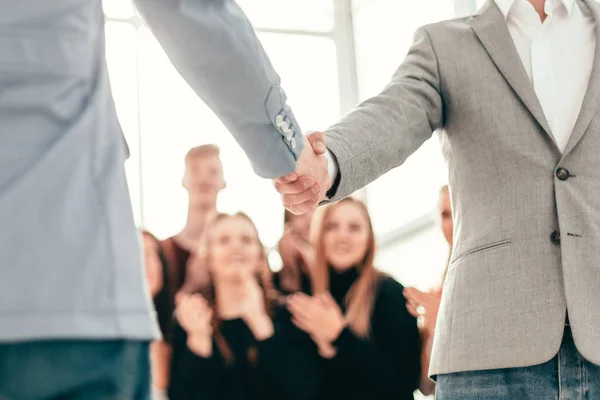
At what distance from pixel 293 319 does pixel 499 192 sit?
5.75ft

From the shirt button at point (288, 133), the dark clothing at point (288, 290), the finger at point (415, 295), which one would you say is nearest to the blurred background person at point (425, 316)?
the finger at point (415, 295)

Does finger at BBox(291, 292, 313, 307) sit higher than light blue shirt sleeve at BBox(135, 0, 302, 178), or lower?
lower

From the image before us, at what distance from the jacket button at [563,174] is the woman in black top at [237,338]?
1.65 metres

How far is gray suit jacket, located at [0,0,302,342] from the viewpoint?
586 mm

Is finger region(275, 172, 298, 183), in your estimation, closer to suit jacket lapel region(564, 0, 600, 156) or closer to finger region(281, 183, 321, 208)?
finger region(281, 183, 321, 208)

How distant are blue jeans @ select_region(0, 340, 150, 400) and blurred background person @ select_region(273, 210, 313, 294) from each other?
95.1 inches

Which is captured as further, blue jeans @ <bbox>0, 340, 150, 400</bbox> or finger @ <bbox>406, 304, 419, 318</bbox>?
finger @ <bbox>406, 304, 419, 318</bbox>

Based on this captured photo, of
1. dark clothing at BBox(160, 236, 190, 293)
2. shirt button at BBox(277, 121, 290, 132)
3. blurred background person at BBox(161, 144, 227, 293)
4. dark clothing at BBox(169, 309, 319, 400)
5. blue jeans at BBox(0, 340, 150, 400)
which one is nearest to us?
blue jeans at BBox(0, 340, 150, 400)

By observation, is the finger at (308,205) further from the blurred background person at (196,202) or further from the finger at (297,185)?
the blurred background person at (196,202)

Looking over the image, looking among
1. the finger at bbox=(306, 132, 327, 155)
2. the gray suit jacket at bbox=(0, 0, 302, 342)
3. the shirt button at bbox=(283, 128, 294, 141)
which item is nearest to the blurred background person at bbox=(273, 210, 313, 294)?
the finger at bbox=(306, 132, 327, 155)

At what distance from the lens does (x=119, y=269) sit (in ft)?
2.03

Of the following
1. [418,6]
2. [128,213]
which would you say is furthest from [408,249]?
[128,213]

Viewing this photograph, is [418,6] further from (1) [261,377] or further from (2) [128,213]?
(2) [128,213]

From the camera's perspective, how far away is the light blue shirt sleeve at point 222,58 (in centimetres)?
78
